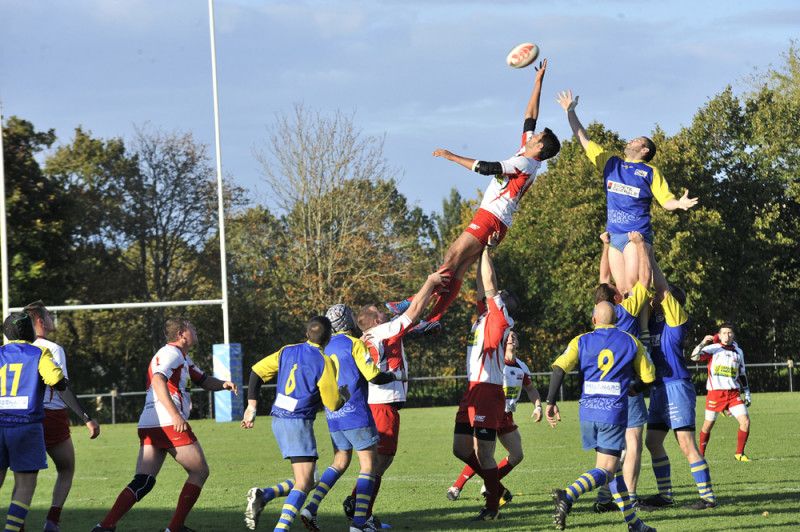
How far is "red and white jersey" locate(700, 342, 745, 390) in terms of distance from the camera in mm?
14508

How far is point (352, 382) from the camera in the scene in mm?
7828

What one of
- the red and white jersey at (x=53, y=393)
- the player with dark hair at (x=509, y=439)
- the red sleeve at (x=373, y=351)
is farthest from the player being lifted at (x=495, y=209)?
the red and white jersey at (x=53, y=393)

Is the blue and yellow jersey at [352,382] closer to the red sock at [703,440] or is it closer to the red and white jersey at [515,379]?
the red and white jersey at [515,379]

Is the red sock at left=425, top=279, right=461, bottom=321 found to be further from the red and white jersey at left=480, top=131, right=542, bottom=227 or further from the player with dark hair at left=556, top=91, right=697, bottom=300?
the player with dark hair at left=556, top=91, right=697, bottom=300

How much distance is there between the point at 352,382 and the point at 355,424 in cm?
36

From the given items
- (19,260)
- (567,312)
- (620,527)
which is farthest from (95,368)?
(620,527)

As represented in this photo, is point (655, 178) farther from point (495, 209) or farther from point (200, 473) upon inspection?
point (200, 473)

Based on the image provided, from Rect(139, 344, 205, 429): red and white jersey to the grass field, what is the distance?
1533 millimetres

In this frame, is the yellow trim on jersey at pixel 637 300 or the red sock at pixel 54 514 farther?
the yellow trim on jersey at pixel 637 300

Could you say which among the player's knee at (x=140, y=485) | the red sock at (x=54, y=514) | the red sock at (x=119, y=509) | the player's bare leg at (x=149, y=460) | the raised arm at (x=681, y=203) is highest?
the raised arm at (x=681, y=203)

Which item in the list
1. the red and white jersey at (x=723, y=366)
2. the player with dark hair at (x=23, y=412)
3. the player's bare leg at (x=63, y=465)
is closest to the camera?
the player with dark hair at (x=23, y=412)

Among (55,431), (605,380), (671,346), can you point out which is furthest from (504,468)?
(55,431)

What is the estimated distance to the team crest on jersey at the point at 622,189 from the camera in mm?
9586

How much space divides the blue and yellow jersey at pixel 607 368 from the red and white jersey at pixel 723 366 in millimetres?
7527
